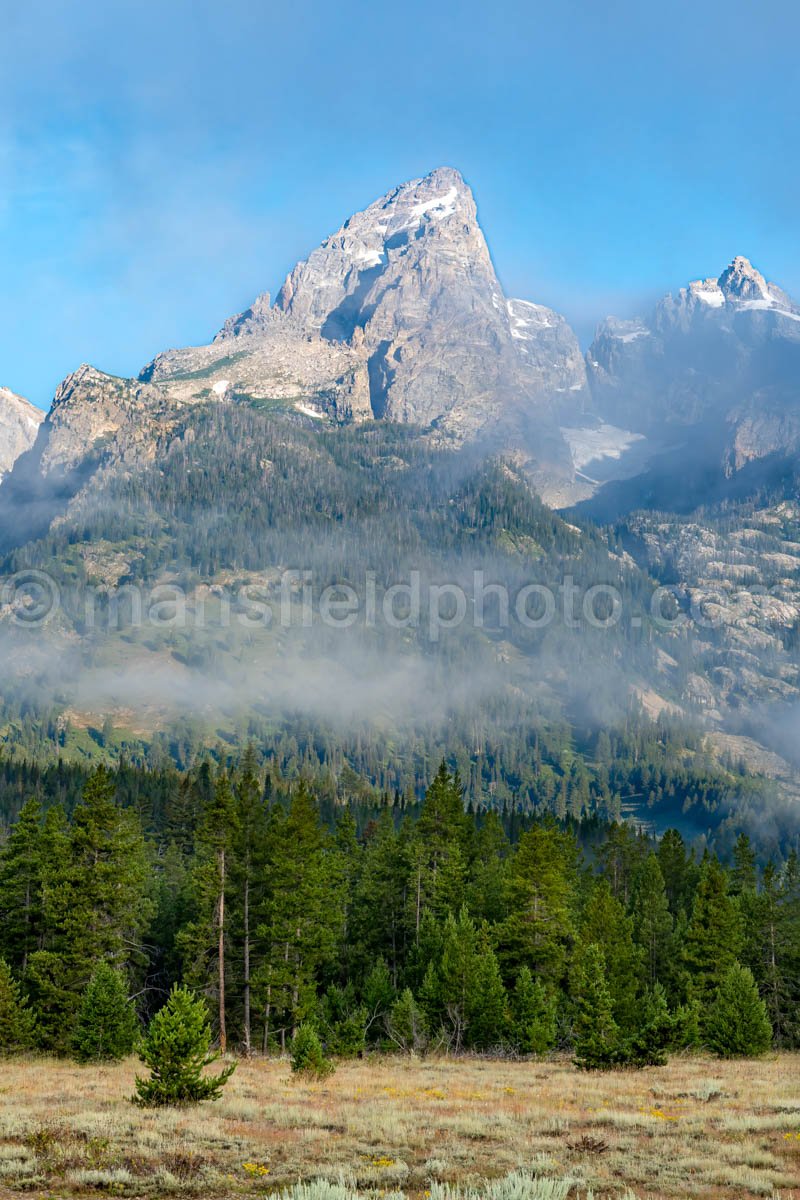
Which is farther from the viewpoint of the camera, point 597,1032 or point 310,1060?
point 597,1032

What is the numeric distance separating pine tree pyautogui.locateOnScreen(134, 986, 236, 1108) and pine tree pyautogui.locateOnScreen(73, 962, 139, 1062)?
16155 mm

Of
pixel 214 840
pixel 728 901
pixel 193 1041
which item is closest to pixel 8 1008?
pixel 214 840

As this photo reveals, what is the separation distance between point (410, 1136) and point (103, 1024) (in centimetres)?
2425

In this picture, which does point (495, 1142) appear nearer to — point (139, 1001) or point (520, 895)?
point (520, 895)

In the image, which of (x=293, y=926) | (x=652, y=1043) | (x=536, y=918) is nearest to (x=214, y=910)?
(x=293, y=926)

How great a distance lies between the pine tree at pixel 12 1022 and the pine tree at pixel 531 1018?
81.5ft

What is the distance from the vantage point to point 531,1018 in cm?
4953

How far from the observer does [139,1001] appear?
6550cm

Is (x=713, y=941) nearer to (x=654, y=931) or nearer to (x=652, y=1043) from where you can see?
(x=654, y=931)

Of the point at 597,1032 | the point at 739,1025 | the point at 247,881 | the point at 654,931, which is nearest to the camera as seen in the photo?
the point at 597,1032

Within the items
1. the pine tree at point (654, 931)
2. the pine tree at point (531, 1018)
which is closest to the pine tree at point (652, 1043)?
the pine tree at point (531, 1018)

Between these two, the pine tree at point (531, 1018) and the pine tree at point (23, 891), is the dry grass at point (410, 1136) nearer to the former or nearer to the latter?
the pine tree at point (531, 1018)

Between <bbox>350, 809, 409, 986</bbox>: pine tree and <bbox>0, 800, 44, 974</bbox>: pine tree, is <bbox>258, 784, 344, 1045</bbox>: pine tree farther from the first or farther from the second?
<bbox>0, 800, 44, 974</bbox>: pine tree

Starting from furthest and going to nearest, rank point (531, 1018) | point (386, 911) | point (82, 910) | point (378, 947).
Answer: point (378, 947) → point (386, 911) → point (531, 1018) → point (82, 910)
